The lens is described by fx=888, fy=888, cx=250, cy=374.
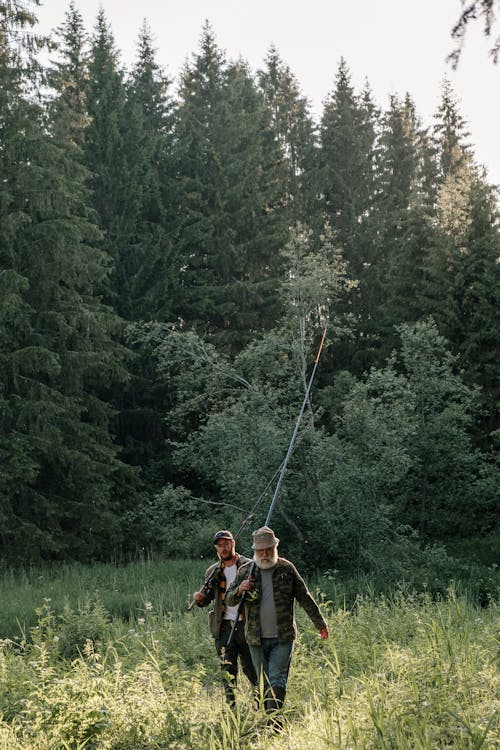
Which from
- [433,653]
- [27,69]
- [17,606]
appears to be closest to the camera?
[433,653]

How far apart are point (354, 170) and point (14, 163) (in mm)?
20585

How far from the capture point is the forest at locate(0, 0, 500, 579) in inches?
768

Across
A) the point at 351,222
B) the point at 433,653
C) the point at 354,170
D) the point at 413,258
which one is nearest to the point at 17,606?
the point at 433,653

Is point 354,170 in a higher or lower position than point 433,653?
higher

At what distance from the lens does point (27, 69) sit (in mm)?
21094

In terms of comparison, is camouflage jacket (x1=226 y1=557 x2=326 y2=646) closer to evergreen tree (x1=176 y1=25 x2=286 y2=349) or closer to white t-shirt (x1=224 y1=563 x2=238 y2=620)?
white t-shirt (x1=224 y1=563 x2=238 y2=620)

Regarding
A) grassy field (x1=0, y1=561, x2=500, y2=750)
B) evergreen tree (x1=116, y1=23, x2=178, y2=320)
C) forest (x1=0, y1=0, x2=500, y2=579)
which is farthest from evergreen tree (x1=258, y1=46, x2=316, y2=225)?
grassy field (x1=0, y1=561, x2=500, y2=750)

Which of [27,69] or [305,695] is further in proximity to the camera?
[27,69]

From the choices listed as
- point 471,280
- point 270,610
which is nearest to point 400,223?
point 471,280

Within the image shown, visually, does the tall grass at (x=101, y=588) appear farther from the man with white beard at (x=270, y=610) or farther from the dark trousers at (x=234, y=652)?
the man with white beard at (x=270, y=610)

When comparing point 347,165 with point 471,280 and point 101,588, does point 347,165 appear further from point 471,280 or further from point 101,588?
point 101,588

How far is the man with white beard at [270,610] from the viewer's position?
706cm

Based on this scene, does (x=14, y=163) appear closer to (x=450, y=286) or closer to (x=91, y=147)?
(x=91, y=147)

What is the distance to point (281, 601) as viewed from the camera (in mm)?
7117
